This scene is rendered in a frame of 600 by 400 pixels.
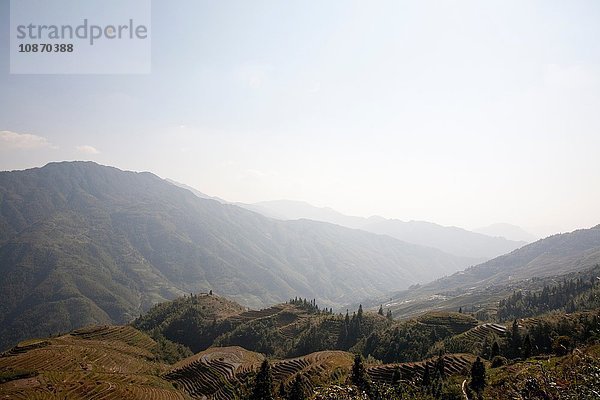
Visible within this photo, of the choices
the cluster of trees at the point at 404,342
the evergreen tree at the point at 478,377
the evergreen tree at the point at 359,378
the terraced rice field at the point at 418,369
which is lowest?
the cluster of trees at the point at 404,342

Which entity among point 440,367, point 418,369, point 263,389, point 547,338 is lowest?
point 418,369

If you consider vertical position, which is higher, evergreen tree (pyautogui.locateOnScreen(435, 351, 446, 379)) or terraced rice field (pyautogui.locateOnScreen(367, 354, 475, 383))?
evergreen tree (pyautogui.locateOnScreen(435, 351, 446, 379))

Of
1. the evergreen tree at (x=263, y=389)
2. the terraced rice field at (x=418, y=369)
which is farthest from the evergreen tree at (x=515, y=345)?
the evergreen tree at (x=263, y=389)

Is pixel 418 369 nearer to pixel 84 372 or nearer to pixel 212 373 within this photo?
pixel 212 373

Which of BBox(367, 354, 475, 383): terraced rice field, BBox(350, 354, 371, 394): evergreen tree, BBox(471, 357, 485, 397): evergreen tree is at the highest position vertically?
BBox(471, 357, 485, 397): evergreen tree

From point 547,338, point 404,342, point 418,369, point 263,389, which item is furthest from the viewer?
point 404,342

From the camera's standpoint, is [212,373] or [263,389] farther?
[212,373]

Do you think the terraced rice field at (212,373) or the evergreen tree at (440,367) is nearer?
the evergreen tree at (440,367)

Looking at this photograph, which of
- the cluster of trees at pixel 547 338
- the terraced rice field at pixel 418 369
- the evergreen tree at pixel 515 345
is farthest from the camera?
the evergreen tree at pixel 515 345

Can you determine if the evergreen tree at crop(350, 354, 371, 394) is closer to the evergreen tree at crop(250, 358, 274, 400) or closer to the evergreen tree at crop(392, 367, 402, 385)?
the evergreen tree at crop(392, 367, 402, 385)

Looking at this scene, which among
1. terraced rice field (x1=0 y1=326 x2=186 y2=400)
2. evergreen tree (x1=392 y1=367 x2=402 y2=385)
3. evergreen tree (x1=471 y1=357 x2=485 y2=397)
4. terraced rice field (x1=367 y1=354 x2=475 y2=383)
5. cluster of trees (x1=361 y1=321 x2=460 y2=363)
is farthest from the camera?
cluster of trees (x1=361 y1=321 x2=460 y2=363)

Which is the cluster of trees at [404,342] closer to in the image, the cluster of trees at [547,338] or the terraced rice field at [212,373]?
the cluster of trees at [547,338]

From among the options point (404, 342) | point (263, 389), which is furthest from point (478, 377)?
point (404, 342)

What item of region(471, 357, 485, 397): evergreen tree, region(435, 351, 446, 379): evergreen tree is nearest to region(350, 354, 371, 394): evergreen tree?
region(435, 351, 446, 379): evergreen tree
